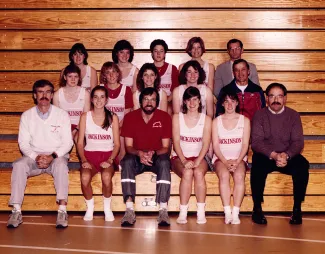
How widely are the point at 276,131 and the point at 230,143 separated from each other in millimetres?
394

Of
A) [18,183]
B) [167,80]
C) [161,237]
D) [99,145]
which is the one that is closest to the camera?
[161,237]

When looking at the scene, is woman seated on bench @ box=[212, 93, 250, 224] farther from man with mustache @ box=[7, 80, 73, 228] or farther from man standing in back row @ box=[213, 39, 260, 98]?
man with mustache @ box=[7, 80, 73, 228]

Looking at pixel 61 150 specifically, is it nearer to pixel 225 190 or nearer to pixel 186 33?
pixel 225 190

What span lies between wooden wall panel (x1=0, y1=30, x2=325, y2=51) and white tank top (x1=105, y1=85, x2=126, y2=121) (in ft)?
4.34

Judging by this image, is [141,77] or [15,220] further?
[141,77]

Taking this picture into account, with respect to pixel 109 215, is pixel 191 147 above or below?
above

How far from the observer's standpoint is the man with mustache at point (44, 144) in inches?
195

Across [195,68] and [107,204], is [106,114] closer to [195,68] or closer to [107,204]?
[107,204]

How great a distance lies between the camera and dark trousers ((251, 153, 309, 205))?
5.00 metres

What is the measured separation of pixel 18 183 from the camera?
4.91 metres

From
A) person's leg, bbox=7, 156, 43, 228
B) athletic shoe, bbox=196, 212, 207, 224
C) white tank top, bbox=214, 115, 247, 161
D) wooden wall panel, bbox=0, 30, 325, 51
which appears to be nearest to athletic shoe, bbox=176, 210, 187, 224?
athletic shoe, bbox=196, 212, 207, 224

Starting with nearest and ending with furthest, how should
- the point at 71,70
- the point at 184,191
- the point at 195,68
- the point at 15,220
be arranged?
the point at 15,220
the point at 184,191
the point at 195,68
the point at 71,70

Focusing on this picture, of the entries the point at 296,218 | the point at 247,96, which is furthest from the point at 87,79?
the point at 296,218

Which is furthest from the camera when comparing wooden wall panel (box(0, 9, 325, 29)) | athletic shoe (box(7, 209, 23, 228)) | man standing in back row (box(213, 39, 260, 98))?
wooden wall panel (box(0, 9, 325, 29))
